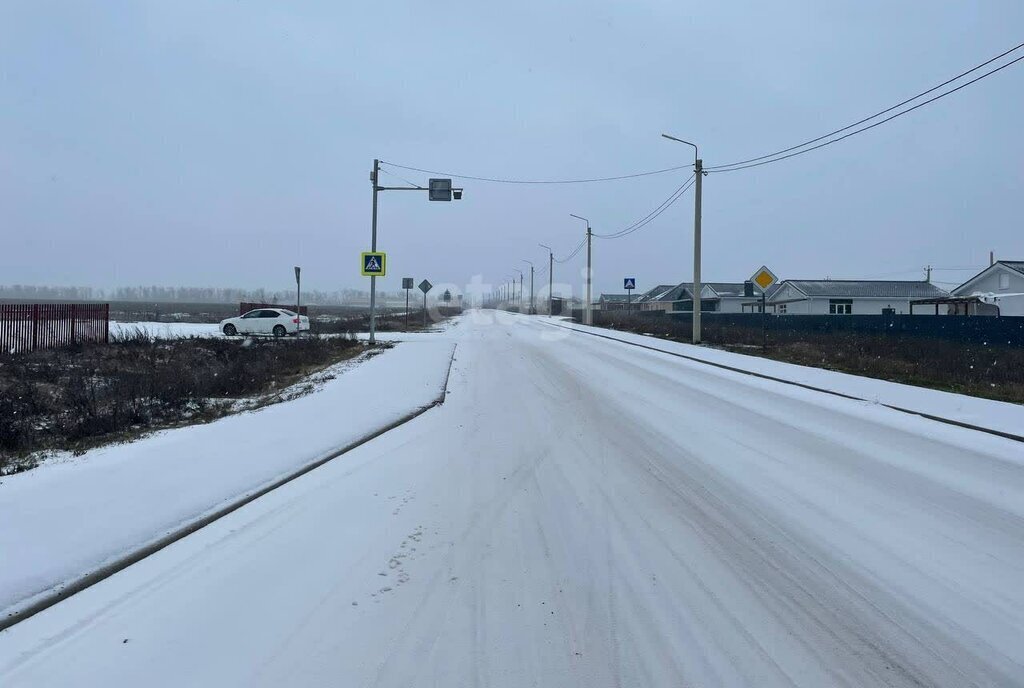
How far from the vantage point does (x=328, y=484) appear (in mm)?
6711

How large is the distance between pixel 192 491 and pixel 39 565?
5.72 ft

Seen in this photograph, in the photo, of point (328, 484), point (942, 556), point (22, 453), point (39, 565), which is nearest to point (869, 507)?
point (942, 556)

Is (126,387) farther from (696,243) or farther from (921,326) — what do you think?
(921,326)

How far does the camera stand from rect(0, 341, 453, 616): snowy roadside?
4.70 meters

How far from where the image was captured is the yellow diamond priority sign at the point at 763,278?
2372 centimetres

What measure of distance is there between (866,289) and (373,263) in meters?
55.7

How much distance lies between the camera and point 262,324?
32531 millimetres

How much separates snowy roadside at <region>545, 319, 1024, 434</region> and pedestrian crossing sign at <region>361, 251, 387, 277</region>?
1171 centimetres

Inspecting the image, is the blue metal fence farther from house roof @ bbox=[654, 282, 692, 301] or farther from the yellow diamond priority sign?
house roof @ bbox=[654, 282, 692, 301]

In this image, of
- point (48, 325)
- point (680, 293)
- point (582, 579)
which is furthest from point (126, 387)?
point (680, 293)

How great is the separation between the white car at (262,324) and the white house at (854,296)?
1863 inches

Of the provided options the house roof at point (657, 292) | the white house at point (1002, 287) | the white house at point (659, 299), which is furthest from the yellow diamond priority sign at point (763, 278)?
the house roof at point (657, 292)

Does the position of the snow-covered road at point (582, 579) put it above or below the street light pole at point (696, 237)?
below

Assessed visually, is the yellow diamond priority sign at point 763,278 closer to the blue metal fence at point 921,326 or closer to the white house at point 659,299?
the blue metal fence at point 921,326
